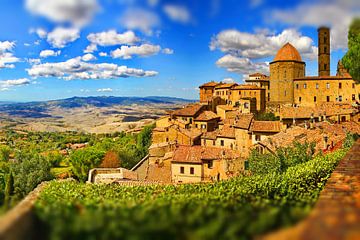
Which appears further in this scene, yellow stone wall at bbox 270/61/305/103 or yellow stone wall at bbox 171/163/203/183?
yellow stone wall at bbox 270/61/305/103

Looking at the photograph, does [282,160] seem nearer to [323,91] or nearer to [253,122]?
[253,122]

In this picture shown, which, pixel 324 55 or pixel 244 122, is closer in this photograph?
pixel 244 122

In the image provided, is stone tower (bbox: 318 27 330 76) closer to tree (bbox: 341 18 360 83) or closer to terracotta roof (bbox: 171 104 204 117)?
terracotta roof (bbox: 171 104 204 117)

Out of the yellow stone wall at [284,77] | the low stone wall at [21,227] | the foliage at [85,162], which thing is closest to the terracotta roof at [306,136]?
the low stone wall at [21,227]

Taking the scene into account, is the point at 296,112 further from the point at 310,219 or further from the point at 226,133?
the point at 310,219

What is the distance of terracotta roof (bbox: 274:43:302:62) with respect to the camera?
204ft

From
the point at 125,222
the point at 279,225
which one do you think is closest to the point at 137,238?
the point at 125,222

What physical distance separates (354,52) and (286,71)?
47.2 meters

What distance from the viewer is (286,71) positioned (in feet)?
204

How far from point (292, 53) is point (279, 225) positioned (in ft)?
206

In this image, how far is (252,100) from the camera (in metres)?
55.9

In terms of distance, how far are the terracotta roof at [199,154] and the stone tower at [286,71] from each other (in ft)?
111

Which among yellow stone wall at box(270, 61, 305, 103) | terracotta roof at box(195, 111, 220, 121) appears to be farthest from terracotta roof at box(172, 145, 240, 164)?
yellow stone wall at box(270, 61, 305, 103)

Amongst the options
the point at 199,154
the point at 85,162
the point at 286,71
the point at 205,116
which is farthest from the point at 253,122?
the point at 286,71
